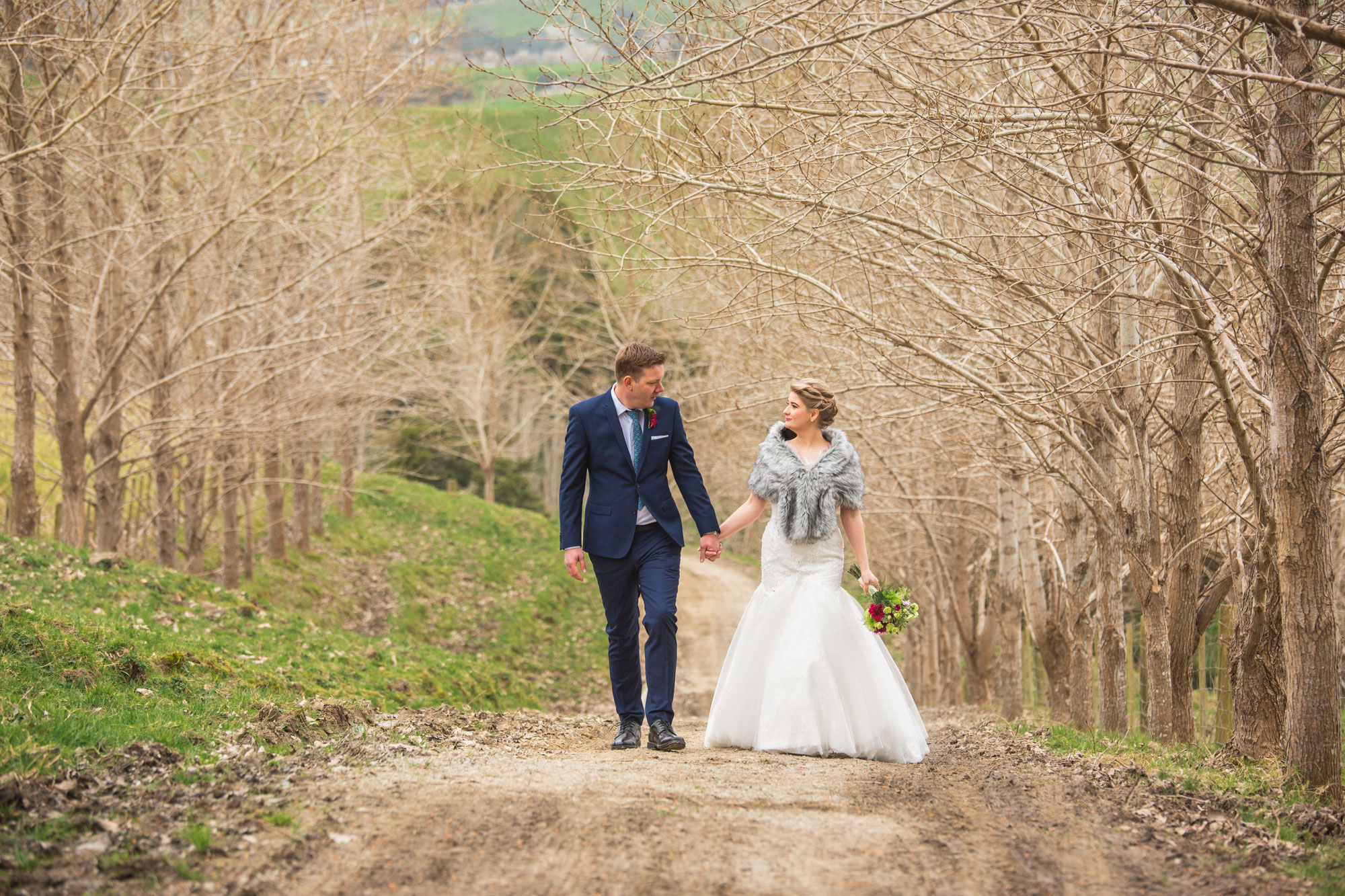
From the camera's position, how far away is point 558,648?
18.1 metres

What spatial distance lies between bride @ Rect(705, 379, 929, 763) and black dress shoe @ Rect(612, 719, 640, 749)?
460mm

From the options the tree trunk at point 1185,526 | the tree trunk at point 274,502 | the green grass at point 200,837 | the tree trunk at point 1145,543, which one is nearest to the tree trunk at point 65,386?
the tree trunk at point 274,502

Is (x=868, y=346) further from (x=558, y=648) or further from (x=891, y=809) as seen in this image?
(x=558, y=648)

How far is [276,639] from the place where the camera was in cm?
915

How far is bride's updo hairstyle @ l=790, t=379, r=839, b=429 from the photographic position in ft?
21.2

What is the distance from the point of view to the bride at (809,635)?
19.7 feet

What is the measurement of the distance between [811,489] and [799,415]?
18.8 inches

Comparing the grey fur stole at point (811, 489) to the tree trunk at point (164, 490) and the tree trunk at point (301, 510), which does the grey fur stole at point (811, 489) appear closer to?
the tree trunk at point (164, 490)

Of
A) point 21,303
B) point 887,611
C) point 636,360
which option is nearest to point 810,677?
point 887,611

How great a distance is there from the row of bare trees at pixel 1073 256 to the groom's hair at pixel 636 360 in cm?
90

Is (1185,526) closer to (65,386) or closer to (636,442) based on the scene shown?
(636,442)

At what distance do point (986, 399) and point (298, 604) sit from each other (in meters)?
12.5

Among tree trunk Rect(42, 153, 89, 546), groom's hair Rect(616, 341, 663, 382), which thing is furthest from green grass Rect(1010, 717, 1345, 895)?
tree trunk Rect(42, 153, 89, 546)

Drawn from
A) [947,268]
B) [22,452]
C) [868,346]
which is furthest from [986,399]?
[22,452]
